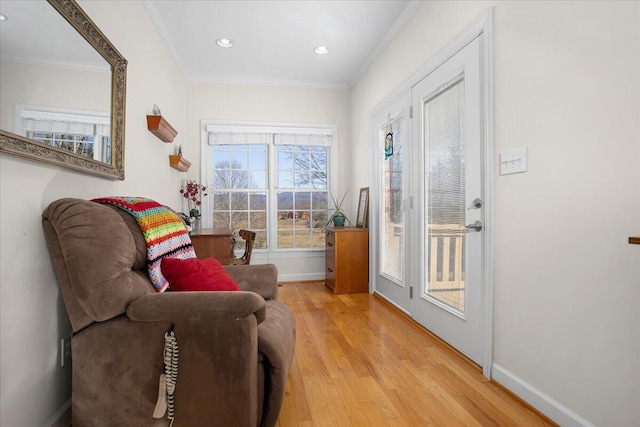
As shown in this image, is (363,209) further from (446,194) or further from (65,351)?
(65,351)

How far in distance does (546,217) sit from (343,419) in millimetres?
1363

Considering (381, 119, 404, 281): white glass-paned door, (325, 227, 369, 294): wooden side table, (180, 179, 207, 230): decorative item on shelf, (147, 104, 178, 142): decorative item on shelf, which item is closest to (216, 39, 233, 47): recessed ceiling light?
(147, 104, 178, 142): decorative item on shelf

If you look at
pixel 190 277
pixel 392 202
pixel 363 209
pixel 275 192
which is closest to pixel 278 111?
pixel 275 192

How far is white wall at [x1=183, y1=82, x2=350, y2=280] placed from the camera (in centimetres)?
444

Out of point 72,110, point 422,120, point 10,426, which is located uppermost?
point 422,120

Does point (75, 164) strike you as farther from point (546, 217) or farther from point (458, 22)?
point (458, 22)

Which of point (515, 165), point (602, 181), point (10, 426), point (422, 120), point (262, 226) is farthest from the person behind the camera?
point (262, 226)

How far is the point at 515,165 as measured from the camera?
181 cm

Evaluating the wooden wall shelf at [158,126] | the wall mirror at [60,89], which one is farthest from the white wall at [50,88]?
the wooden wall shelf at [158,126]

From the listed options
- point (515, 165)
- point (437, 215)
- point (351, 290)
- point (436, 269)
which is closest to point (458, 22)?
point (515, 165)

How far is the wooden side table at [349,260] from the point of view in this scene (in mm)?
4051

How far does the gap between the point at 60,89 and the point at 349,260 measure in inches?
124

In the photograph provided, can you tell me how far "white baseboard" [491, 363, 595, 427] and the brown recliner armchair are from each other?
1371 millimetres

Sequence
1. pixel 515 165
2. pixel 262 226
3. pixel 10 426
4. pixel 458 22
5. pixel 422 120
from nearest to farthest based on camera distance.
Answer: pixel 10 426, pixel 515 165, pixel 458 22, pixel 422 120, pixel 262 226
